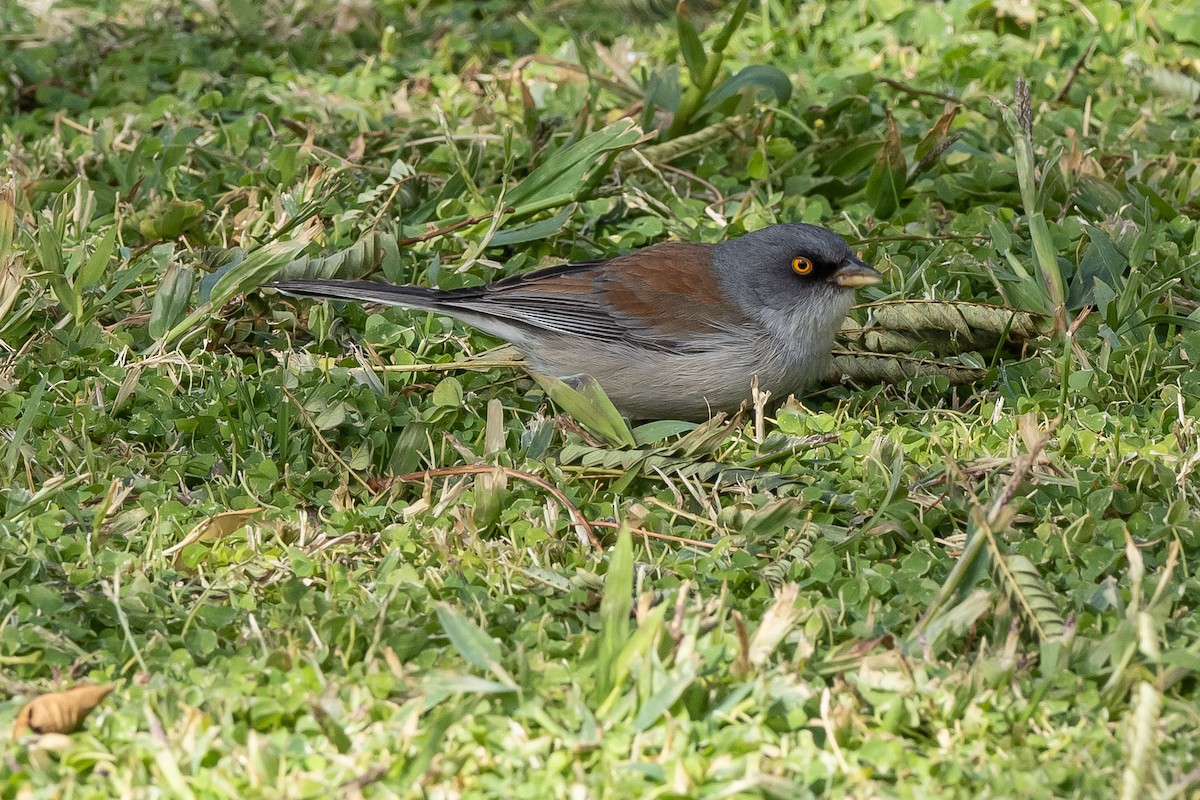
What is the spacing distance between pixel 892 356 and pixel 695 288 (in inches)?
29.2

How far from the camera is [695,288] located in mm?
5191

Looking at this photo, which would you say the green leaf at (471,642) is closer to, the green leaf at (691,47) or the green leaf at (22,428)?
the green leaf at (22,428)

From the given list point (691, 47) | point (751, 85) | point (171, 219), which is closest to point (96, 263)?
point (171, 219)

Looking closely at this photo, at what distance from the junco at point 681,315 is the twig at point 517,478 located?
2.87ft

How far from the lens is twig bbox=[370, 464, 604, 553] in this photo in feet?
13.3

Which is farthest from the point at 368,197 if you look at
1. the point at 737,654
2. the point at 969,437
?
the point at 737,654

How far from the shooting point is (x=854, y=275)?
512 cm

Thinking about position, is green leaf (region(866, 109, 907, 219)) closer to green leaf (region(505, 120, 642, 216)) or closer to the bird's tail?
green leaf (region(505, 120, 642, 216))

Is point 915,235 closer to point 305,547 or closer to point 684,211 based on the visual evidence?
point 684,211

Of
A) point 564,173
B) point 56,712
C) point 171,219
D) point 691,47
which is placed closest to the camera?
point 56,712

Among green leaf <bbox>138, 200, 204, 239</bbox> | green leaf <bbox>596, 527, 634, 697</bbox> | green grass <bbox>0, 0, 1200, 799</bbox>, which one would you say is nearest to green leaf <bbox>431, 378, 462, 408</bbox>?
green grass <bbox>0, 0, 1200, 799</bbox>

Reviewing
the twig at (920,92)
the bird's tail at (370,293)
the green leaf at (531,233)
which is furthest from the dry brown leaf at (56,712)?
the twig at (920,92)

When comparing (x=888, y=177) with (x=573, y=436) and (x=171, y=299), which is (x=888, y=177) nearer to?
(x=573, y=436)

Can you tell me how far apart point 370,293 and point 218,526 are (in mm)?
1277
